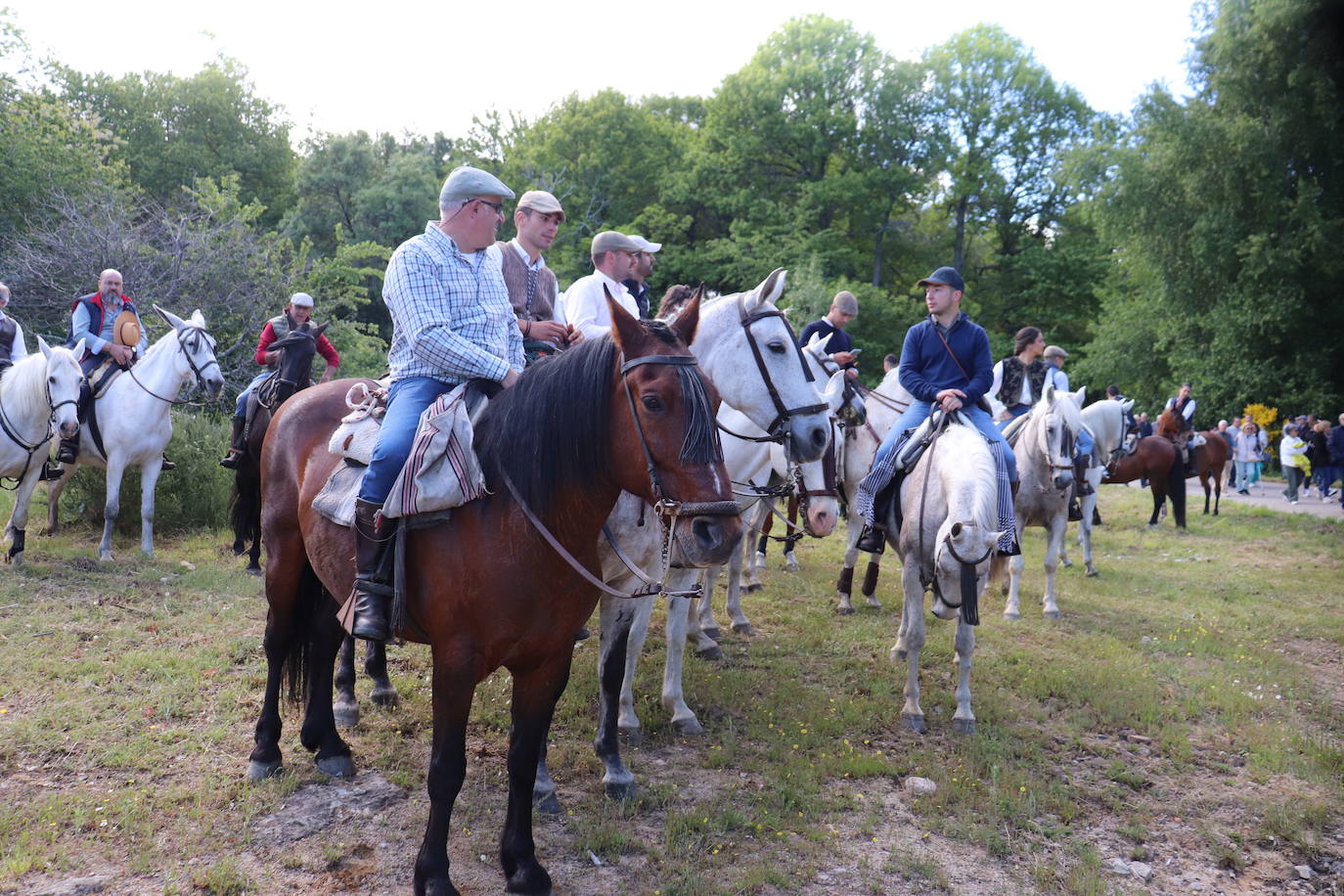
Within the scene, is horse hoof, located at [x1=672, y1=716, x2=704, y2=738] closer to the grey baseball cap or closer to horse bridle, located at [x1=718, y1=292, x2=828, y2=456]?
horse bridle, located at [x1=718, y1=292, x2=828, y2=456]

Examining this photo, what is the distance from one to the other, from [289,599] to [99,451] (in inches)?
272

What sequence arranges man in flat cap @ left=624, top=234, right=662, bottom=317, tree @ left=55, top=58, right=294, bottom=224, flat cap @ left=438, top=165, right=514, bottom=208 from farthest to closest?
tree @ left=55, top=58, right=294, bottom=224 → man in flat cap @ left=624, top=234, right=662, bottom=317 → flat cap @ left=438, top=165, right=514, bottom=208

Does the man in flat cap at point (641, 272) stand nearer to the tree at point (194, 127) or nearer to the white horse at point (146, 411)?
the white horse at point (146, 411)

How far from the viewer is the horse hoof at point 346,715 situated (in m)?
5.36

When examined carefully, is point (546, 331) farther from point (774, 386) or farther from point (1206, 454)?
point (1206, 454)

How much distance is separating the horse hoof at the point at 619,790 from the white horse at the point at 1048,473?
5.81m

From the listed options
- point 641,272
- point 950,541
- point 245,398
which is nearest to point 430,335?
point 641,272

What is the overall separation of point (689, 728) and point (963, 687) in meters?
1.99

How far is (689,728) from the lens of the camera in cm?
559

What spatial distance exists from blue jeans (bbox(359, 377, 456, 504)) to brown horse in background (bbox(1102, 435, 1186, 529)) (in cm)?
1548

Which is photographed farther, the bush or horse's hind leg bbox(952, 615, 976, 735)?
the bush

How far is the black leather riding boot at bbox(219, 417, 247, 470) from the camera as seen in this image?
30.2 feet

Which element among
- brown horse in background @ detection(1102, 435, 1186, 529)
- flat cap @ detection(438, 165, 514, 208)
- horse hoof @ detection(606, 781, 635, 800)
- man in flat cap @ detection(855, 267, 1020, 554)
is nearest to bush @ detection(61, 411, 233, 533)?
horse hoof @ detection(606, 781, 635, 800)

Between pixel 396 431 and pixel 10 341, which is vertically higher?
pixel 10 341
